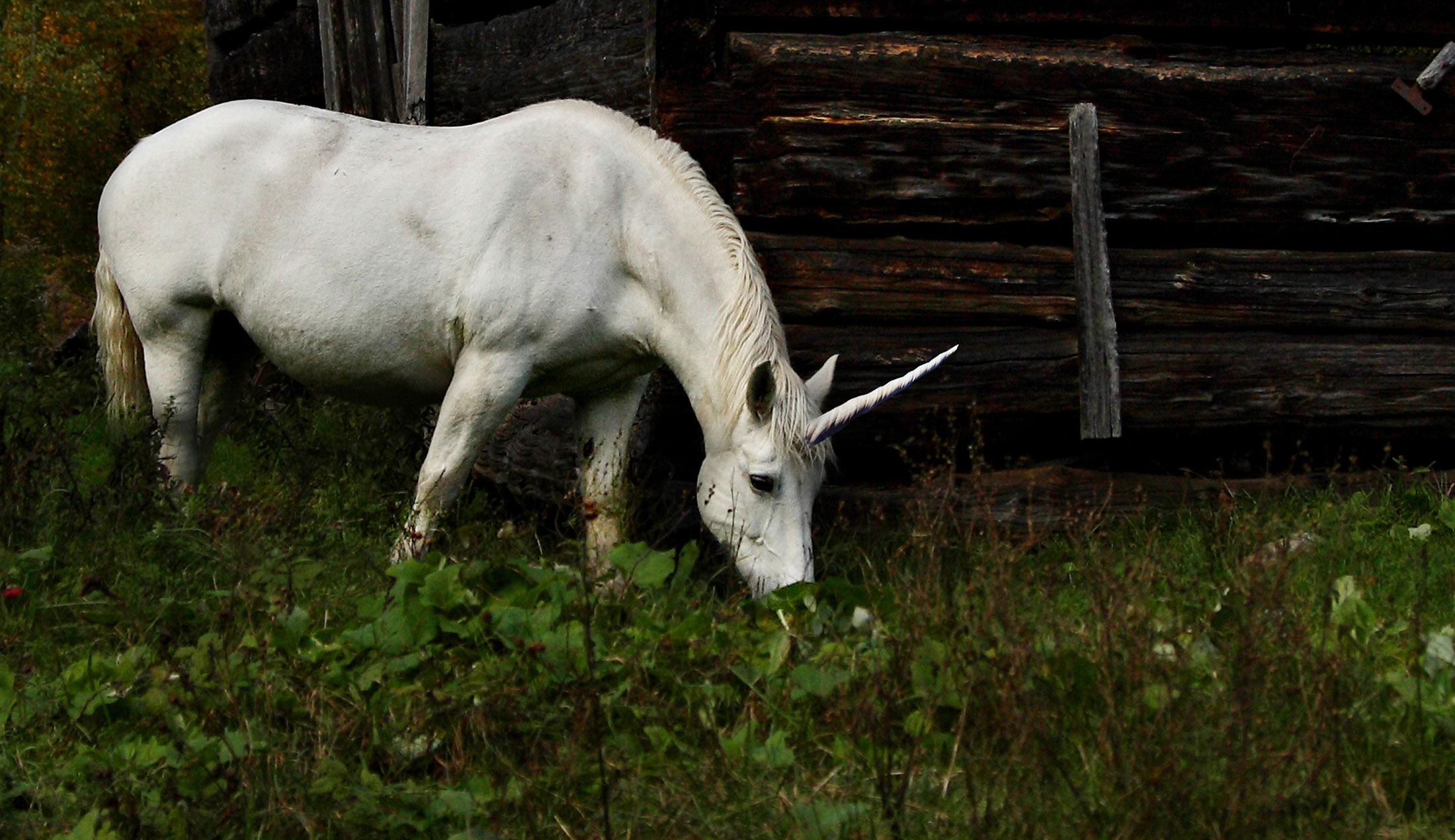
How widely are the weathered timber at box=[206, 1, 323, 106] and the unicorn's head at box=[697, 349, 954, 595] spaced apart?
5.62 meters

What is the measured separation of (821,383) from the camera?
4453 mm

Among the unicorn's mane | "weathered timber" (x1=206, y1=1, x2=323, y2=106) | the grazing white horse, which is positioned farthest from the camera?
"weathered timber" (x1=206, y1=1, x2=323, y2=106)

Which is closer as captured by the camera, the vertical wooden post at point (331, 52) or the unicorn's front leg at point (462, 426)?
the unicorn's front leg at point (462, 426)

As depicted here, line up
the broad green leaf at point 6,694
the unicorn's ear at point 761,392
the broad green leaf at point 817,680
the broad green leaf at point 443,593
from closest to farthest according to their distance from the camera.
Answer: the broad green leaf at point 817,680 < the broad green leaf at point 6,694 < the broad green leaf at point 443,593 < the unicorn's ear at point 761,392

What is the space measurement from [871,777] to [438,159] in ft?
9.38

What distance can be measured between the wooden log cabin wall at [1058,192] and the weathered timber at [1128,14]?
1 cm

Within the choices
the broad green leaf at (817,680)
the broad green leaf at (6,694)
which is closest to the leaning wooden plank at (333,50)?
the broad green leaf at (6,694)

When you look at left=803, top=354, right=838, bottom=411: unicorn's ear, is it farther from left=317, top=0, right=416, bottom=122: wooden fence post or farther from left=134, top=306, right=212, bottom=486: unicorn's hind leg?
left=317, top=0, right=416, bottom=122: wooden fence post

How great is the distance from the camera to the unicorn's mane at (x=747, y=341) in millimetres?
4117

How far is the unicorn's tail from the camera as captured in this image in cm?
495

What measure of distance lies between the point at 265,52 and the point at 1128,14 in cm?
591

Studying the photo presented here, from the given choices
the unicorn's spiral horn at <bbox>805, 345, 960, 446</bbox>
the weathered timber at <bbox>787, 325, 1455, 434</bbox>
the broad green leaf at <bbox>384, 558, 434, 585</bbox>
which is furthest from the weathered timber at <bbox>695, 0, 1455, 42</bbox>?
the broad green leaf at <bbox>384, 558, 434, 585</bbox>

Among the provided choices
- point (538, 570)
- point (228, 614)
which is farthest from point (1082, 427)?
point (228, 614)

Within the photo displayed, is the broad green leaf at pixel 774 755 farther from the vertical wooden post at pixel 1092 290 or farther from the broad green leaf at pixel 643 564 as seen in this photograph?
the vertical wooden post at pixel 1092 290
